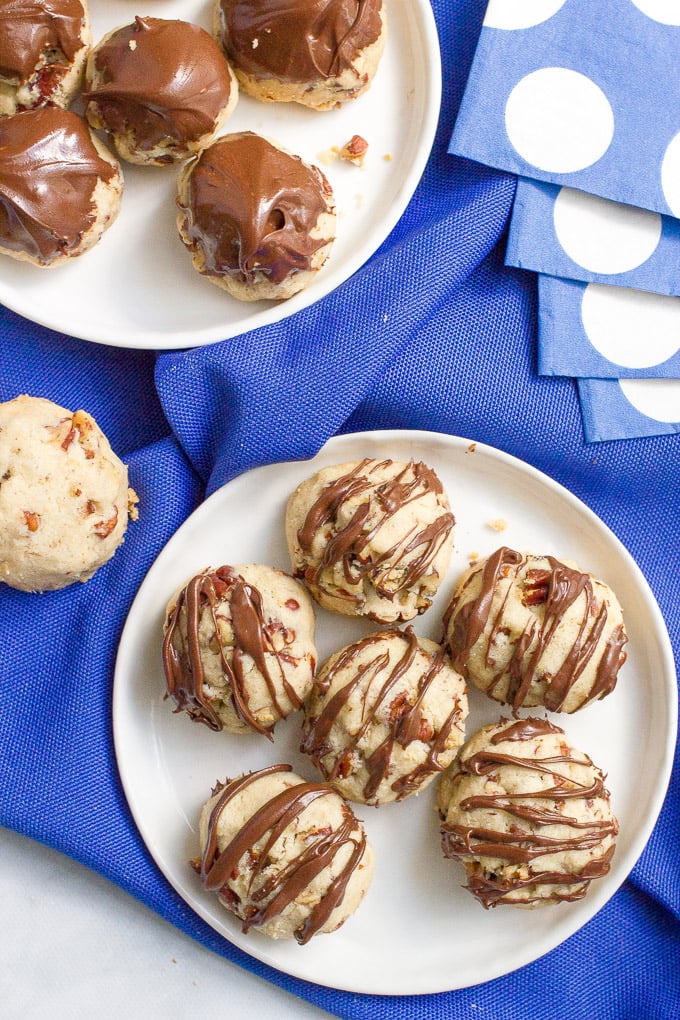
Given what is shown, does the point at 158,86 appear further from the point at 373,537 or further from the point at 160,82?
the point at 373,537

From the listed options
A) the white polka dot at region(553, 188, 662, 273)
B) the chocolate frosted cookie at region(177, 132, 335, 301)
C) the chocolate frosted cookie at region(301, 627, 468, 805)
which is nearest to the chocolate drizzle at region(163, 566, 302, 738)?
the chocolate frosted cookie at region(301, 627, 468, 805)

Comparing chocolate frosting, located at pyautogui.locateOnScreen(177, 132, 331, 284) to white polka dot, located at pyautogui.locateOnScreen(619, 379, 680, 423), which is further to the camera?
white polka dot, located at pyautogui.locateOnScreen(619, 379, 680, 423)

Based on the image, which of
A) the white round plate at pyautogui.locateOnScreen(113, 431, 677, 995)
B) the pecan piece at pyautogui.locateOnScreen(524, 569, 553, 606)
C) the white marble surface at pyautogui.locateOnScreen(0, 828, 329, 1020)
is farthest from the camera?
the white marble surface at pyautogui.locateOnScreen(0, 828, 329, 1020)

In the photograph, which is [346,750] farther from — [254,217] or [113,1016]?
[254,217]

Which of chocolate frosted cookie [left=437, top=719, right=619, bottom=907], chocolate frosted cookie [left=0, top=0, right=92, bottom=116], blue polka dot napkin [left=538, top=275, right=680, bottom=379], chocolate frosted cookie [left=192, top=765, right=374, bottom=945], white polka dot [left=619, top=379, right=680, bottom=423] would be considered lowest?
chocolate frosted cookie [left=192, top=765, right=374, bottom=945]

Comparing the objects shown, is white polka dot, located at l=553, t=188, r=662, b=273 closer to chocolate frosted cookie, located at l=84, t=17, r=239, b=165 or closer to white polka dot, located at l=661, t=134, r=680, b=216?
white polka dot, located at l=661, t=134, r=680, b=216

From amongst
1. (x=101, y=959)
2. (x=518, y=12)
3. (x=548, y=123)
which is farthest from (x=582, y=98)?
(x=101, y=959)
